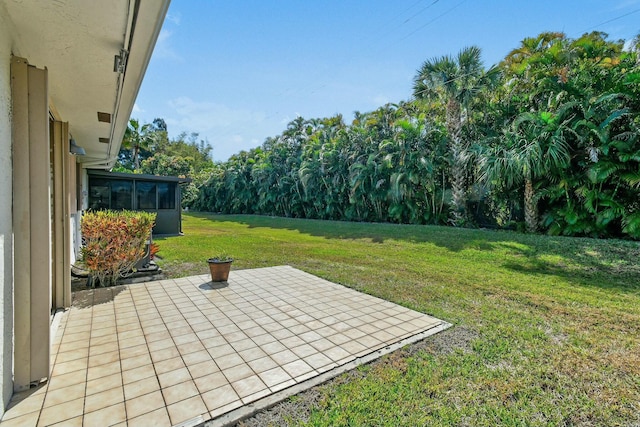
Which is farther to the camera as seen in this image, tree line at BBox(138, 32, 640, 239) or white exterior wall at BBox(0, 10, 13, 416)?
tree line at BBox(138, 32, 640, 239)

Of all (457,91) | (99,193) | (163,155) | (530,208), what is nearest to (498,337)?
(530,208)

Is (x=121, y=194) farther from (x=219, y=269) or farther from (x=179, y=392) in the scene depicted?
(x=179, y=392)

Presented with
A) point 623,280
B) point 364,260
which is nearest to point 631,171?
point 623,280

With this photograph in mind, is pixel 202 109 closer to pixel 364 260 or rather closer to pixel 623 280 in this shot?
pixel 364 260

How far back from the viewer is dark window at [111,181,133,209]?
37.0ft

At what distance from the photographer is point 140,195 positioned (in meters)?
11.7

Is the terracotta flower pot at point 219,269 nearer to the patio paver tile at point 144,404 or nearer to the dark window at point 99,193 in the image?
the patio paver tile at point 144,404

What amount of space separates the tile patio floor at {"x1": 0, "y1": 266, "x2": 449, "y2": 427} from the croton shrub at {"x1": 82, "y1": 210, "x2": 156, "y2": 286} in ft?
1.27

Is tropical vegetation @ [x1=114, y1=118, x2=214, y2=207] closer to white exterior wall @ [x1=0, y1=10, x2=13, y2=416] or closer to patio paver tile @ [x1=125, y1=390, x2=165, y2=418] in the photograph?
white exterior wall @ [x1=0, y1=10, x2=13, y2=416]

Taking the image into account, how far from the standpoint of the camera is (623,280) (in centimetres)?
567

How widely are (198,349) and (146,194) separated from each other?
1077cm

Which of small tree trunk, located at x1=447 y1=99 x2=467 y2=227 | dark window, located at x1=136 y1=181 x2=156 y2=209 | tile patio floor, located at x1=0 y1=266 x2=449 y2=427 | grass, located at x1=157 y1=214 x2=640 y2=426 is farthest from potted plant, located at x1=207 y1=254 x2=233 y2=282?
small tree trunk, located at x1=447 y1=99 x2=467 y2=227

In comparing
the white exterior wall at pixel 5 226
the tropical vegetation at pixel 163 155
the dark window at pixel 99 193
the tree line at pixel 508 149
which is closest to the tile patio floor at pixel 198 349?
the white exterior wall at pixel 5 226

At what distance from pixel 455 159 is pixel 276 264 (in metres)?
9.27
